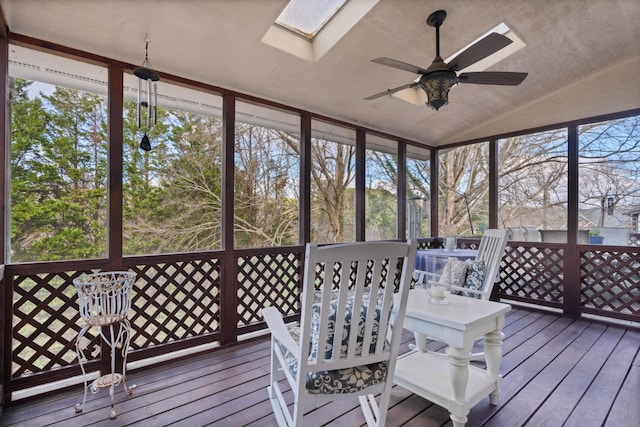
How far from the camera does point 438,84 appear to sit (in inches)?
95.3

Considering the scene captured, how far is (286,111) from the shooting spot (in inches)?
144

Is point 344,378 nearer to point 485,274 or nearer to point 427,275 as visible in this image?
point 485,274

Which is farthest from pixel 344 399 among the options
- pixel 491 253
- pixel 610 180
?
pixel 610 180

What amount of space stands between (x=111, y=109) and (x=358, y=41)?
7.16 feet

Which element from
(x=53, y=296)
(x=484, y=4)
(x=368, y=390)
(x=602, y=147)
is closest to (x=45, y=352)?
(x=53, y=296)

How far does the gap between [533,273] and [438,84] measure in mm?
3453

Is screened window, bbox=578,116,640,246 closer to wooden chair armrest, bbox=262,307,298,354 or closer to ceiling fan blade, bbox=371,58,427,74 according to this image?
ceiling fan blade, bbox=371,58,427,74

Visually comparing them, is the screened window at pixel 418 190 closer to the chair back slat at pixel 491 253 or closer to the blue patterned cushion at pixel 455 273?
the chair back slat at pixel 491 253

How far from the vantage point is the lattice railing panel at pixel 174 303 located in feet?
8.73

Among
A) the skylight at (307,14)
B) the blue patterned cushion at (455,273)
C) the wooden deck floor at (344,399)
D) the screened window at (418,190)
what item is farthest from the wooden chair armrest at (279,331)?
the screened window at (418,190)

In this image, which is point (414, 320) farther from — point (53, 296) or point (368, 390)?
point (53, 296)

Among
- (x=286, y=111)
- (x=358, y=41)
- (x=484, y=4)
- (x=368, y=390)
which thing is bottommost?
(x=368, y=390)

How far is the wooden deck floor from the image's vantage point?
1894 millimetres

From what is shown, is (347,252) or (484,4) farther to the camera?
(484,4)
